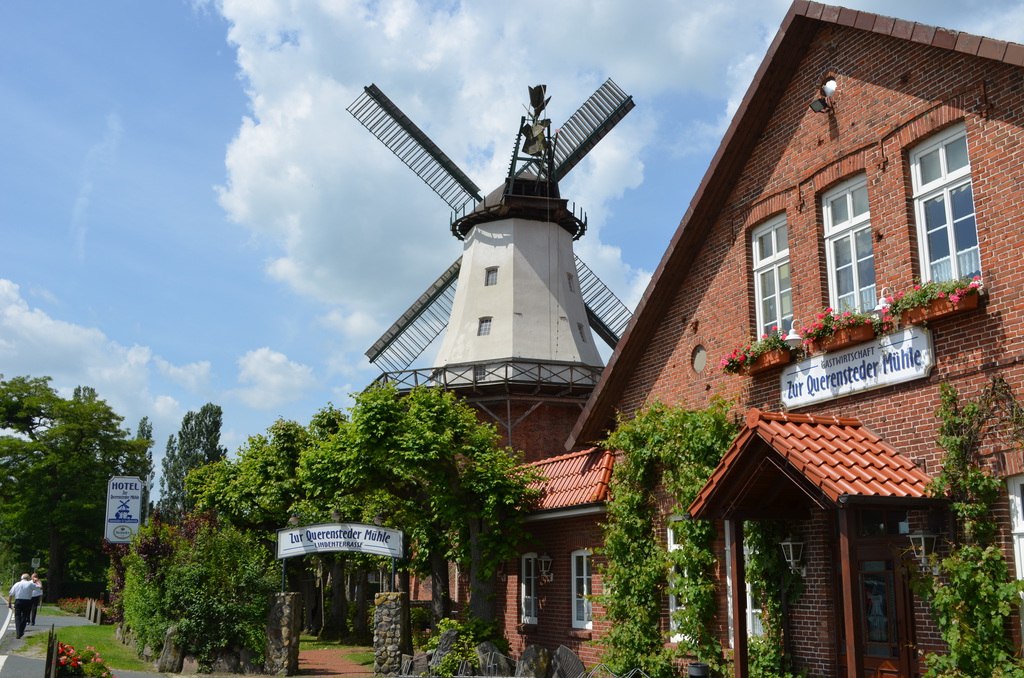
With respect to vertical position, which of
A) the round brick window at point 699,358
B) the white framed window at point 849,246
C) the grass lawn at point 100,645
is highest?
the white framed window at point 849,246

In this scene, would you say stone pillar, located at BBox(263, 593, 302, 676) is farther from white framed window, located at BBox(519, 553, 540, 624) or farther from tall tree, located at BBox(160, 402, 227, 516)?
tall tree, located at BBox(160, 402, 227, 516)

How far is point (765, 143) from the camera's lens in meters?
13.1

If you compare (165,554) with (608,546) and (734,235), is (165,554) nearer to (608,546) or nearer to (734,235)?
(608,546)

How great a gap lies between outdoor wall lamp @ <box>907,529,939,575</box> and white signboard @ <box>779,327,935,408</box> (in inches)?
67.5

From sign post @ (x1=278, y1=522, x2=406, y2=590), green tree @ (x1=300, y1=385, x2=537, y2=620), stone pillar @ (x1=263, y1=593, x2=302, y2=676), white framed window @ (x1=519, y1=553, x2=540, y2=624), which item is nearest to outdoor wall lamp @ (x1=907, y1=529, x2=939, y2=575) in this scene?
green tree @ (x1=300, y1=385, x2=537, y2=620)

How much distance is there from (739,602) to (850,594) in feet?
7.33

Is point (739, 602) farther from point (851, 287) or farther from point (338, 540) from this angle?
point (338, 540)

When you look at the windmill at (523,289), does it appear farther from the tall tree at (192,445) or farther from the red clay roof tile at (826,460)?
the tall tree at (192,445)

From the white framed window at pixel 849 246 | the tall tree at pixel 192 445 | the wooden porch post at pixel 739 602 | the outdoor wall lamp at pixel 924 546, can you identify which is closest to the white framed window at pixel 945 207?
the white framed window at pixel 849 246

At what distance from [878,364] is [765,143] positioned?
160 inches

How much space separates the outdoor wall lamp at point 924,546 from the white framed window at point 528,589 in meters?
9.53

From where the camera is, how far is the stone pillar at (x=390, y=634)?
17.5 metres

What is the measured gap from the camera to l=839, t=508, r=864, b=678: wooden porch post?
8.94 m

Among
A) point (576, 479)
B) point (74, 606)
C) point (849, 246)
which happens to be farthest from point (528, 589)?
point (74, 606)
